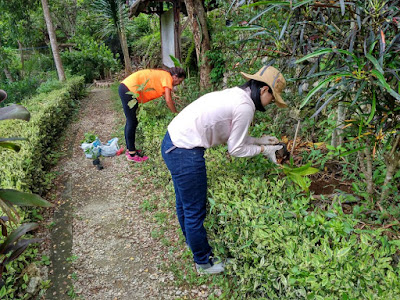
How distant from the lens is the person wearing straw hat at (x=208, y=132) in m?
1.98

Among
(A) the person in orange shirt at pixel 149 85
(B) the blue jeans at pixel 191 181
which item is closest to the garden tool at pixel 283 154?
(B) the blue jeans at pixel 191 181

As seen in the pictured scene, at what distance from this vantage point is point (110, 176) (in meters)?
4.47

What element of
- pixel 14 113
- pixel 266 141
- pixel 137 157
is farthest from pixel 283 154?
pixel 137 157

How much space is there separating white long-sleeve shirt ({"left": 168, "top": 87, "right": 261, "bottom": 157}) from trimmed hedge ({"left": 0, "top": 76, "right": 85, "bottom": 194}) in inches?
45.1

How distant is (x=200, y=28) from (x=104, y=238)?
3.85m

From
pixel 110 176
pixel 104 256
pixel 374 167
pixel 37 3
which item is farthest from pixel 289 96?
pixel 37 3

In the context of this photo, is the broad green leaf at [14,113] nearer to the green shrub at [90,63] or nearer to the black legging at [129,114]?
the black legging at [129,114]

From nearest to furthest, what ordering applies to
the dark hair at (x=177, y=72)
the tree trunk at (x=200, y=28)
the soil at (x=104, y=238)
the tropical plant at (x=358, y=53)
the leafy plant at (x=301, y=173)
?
1. the tropical plant at (x=358, y=53)
2. the leafy plant at (x=301, y=173)
3. the soil at (x=104, y=238)
4. the dark hair at (x=177, y=72)
5. the tree trunk at (x=200, y=28)

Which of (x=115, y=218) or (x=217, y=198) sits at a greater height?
(x=217, y=198)

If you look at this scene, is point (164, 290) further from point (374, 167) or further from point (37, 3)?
point (37, 3)

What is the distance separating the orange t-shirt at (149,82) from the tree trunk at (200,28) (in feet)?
4.75

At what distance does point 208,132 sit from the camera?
6.93 ft

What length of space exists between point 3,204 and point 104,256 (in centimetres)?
147

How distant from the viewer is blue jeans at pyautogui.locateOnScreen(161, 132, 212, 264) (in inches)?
83.2
